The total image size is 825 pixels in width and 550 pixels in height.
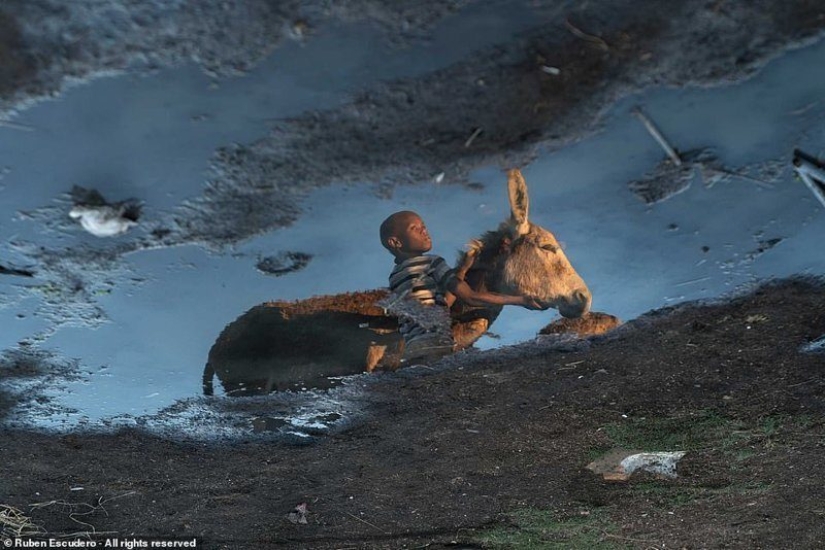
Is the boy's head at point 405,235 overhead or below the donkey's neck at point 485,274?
overhead

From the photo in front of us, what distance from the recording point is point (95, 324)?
2631mm

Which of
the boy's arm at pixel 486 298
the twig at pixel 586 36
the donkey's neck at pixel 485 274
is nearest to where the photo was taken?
the twig at pixel 586 36

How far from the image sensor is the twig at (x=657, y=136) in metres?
2.01

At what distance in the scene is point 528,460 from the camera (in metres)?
3.30

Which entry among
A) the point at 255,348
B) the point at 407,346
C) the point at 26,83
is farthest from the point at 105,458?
the point at 26,83

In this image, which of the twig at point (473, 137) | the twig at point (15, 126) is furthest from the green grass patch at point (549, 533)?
the twig at point (15, 126)

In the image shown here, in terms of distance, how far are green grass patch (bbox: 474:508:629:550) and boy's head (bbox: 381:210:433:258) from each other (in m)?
1.94

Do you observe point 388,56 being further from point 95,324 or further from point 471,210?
point 95,324

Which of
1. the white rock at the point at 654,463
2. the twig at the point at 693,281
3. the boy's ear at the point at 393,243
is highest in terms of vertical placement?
the boy's ear at the point at 393,243

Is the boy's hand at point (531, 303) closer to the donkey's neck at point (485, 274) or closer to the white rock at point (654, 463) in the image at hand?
the donkey's neck at point (485, 274)

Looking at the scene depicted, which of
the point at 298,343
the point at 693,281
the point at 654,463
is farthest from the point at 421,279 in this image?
the point at 654,463

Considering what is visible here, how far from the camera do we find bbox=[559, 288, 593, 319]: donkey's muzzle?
2.57 metres

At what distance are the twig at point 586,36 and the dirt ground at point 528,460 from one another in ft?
4.26

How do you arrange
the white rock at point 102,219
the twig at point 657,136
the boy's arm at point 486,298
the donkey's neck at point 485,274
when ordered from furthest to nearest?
the boy's arm at point 486,298
the donkey's neck at point 485,274
the white rock at point 102,219
the twig at point 657,136
